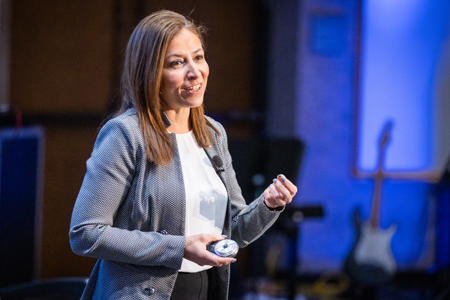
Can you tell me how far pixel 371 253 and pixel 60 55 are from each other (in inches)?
108

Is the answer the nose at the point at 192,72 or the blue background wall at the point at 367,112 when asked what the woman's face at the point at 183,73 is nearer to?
the nose at the point at 192,72

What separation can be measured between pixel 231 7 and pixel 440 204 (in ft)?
7.51

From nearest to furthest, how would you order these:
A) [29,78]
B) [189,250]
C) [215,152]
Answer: [189,250]
[215,152]
[29,78]

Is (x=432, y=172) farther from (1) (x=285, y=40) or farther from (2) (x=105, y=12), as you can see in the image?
(2) (x=105, y=12)

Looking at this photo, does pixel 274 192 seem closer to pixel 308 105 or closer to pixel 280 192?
pixel 280 192

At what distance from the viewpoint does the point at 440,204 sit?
3.91 meters

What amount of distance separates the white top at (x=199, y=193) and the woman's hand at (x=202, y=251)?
0.11 metres

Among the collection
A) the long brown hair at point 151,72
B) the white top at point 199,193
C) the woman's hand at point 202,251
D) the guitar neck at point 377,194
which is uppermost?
the long brown hair at point 151,72

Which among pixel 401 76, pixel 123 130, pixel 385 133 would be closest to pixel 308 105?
pixel 385 133

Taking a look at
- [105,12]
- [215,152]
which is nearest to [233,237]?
[215,152]

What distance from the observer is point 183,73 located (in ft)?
4.34

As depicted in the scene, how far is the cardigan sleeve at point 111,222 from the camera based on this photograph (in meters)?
1.16

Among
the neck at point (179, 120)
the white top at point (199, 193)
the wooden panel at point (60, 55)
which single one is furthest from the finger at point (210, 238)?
the wooden panel at point (60, 55)

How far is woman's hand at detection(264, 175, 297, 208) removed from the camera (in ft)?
4.26
